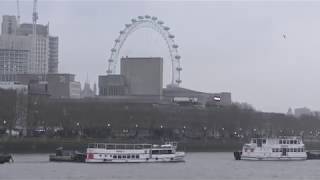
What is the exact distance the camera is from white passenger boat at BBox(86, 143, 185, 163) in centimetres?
10562

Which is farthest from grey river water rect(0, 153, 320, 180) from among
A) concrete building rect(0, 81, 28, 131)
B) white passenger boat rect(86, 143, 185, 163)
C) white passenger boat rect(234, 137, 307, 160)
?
concrete building rect(0, 81, 28, 131)

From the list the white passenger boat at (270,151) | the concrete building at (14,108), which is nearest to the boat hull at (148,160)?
the white passenger boat at (270,151)

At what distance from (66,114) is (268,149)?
142ft

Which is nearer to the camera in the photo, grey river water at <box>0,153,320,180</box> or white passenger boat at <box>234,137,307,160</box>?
grey river water at <box>0,153,320,180</box>

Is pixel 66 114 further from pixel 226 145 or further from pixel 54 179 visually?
pixel 54 179

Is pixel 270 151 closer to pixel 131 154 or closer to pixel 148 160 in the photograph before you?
pixel 148 160

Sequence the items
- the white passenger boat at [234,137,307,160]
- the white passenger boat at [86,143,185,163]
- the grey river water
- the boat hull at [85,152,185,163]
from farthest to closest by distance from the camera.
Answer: the white passenger boat at [234,137,307,160], the white passenger boat at [86,143,185,163], the boat hull at [85,152,185,163], the grey river water

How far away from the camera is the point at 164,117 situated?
16925 cm

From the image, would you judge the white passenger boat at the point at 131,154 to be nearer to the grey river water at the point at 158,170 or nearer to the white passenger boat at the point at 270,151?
the grey river water at the point at 158,170

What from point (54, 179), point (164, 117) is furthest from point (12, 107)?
point (54, 179)

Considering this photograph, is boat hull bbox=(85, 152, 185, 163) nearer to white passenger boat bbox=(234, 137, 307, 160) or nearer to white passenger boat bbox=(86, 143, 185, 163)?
white passenger boat bbox=(86, 143, 185, 163)

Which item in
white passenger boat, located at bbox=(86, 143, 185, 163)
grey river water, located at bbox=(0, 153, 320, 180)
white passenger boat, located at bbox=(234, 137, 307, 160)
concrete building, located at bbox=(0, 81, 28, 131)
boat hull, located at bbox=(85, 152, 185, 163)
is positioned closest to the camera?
grey river water, located at bbox=(0, 153, 320, 180)

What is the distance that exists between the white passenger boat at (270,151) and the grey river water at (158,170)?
933cm

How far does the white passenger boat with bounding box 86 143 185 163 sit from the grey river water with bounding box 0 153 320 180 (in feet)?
9.77
